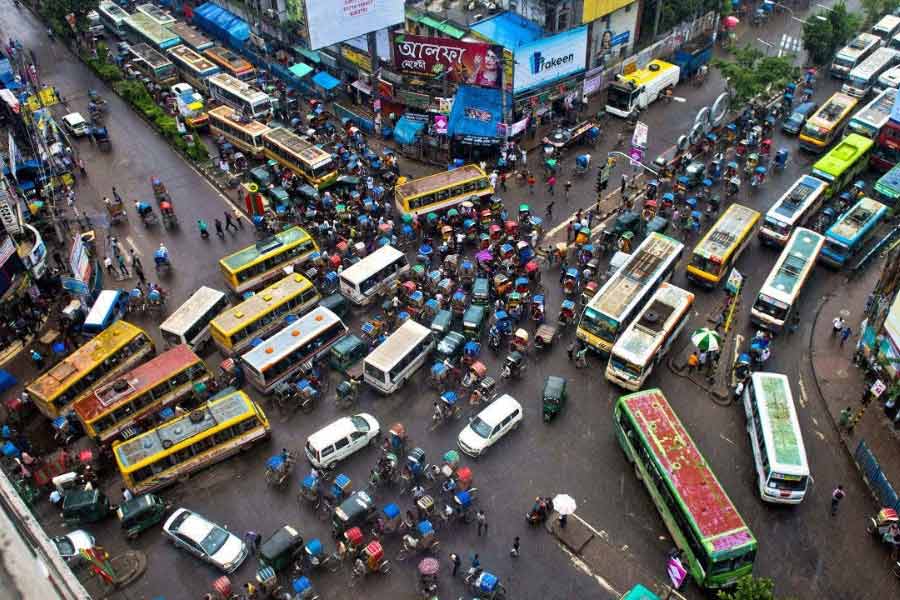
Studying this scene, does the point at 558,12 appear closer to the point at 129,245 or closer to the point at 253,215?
the point at 253,215

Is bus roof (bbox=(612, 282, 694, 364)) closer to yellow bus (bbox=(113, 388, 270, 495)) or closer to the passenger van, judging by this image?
yellow bus (bbox=(113, 388, 270, 495))

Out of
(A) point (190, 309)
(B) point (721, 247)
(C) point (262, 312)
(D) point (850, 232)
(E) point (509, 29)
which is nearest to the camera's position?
(C) point (262, 312)

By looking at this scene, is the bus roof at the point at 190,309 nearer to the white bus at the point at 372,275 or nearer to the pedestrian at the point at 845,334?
the white bus at the point at 372,275

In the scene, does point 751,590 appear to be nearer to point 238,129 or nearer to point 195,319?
point 195,319

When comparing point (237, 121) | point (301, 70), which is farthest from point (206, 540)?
point (301, 70)

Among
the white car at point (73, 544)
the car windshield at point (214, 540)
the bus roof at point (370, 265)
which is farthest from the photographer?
the bus roof at point (370, 265)

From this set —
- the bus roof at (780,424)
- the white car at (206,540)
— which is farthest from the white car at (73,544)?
the bus roof at (780,424)

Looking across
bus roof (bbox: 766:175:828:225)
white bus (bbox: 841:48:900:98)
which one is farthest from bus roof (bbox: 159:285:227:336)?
white bus (bbox: 841:48:900:98)

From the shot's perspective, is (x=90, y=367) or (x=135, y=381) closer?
(x=135, y=381)
